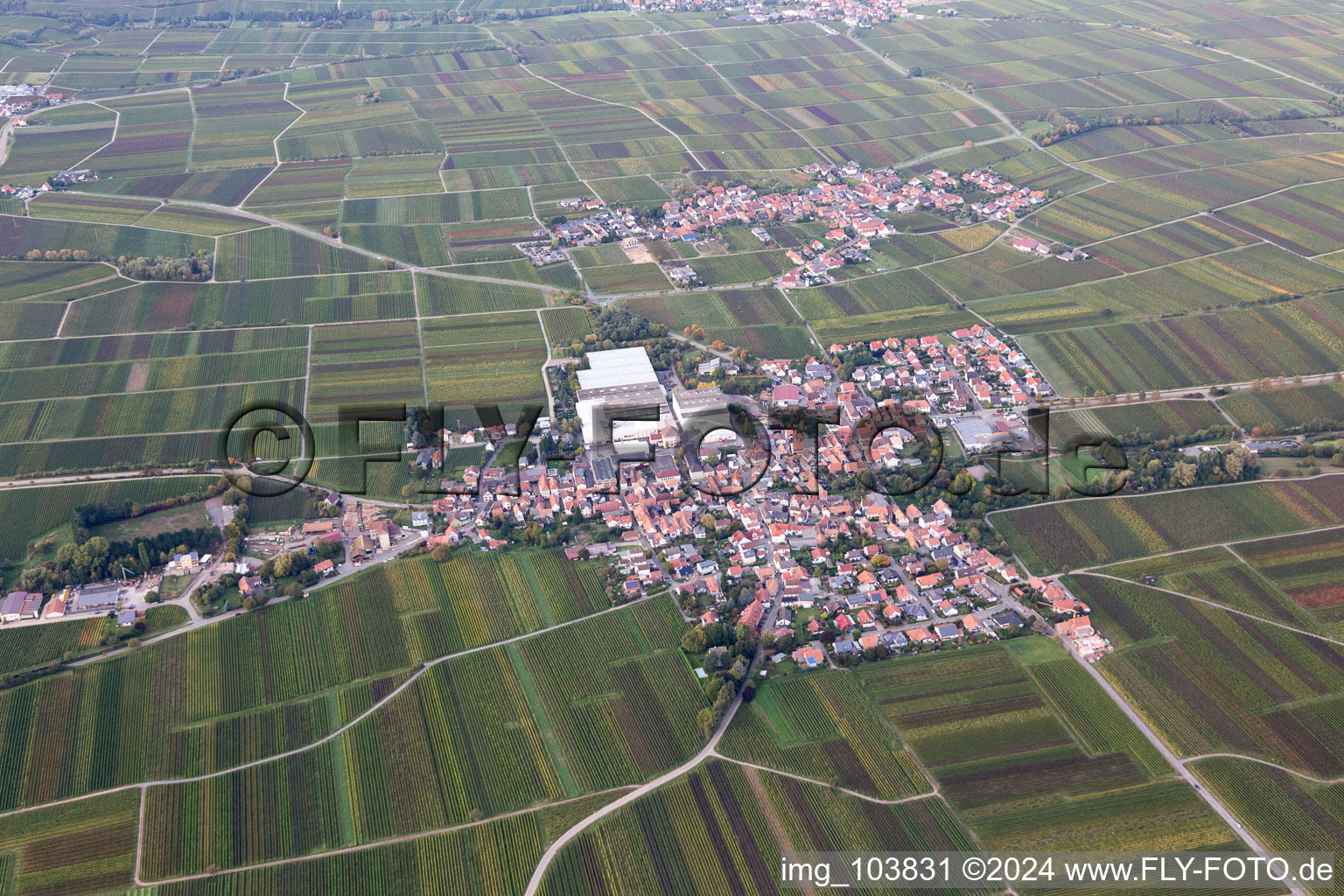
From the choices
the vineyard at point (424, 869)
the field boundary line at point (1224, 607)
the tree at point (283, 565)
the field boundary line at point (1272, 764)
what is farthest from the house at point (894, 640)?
the tree at point (283, 565)

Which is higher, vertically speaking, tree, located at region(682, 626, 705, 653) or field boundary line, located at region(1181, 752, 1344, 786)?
tree, located at region(682, 626, 705, 653)

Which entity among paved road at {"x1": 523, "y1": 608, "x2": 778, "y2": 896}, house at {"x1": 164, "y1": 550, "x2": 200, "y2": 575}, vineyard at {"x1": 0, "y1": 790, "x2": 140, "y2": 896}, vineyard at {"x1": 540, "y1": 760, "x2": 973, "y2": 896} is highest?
house at {"x1": 164, "y1": 550, "x2": 200, "y2": 575}

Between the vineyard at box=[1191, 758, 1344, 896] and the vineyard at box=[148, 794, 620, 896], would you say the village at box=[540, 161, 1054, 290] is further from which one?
the vineyard at box=[148, 794, 620, 896]

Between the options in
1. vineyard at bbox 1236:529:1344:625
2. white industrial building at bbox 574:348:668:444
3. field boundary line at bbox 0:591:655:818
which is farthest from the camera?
white industrial building at bbox 574:348:668:444

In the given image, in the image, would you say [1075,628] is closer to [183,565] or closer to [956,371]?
[956,371]

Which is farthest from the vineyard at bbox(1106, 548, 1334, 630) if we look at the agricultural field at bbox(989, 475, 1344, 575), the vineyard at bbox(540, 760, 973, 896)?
the vineyard at bbox(540, 760, 973, 896)

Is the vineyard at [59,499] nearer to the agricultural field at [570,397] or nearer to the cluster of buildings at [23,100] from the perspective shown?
the agricultural field at [570,397]
